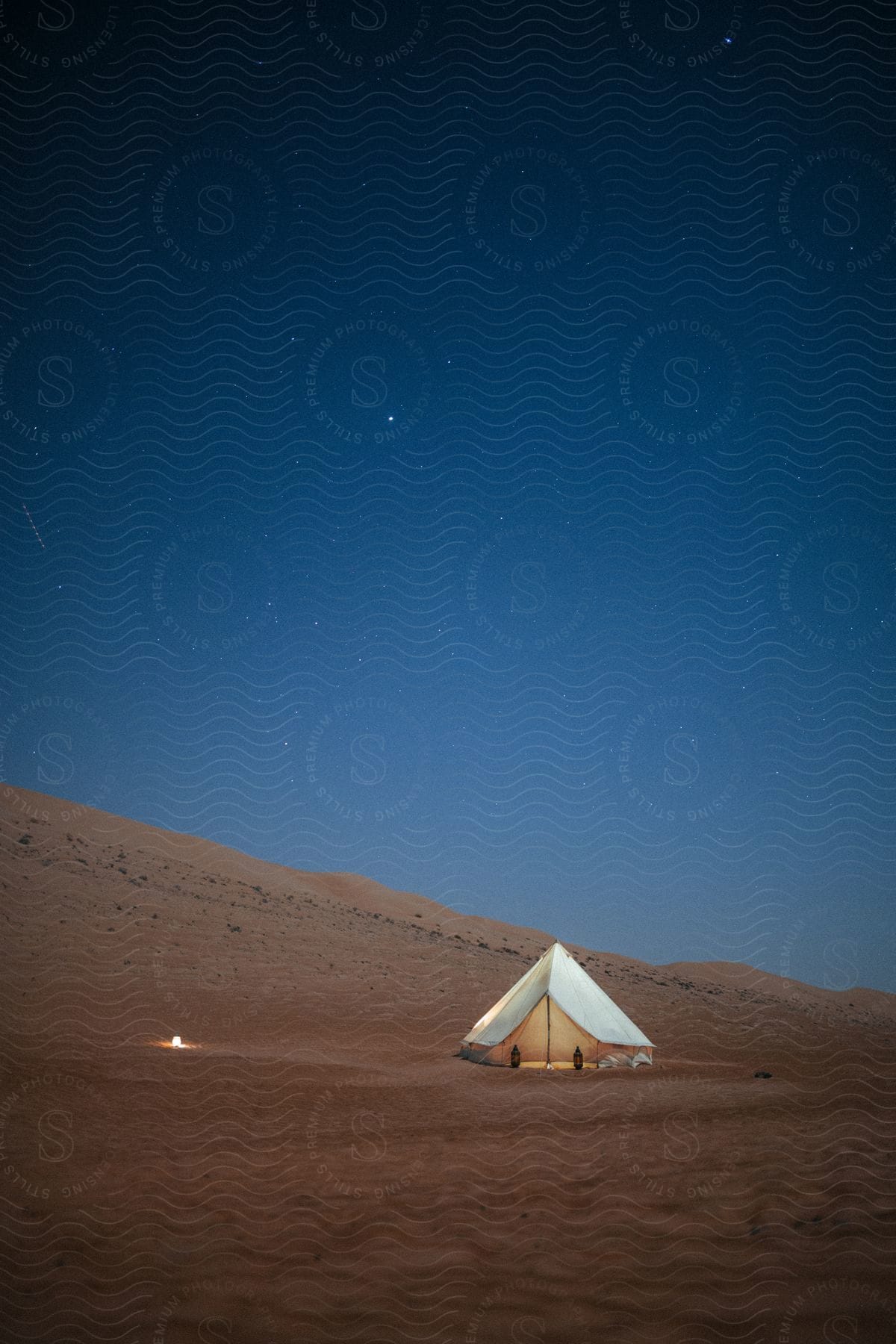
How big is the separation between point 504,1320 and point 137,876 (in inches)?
1052

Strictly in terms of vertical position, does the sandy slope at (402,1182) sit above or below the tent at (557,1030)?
below

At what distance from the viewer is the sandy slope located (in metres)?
5.50

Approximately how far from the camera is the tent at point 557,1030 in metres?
14.6

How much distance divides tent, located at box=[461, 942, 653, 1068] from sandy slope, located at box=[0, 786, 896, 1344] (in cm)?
60

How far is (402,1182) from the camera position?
7.75m

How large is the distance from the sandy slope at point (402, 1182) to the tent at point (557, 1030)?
0.60 m

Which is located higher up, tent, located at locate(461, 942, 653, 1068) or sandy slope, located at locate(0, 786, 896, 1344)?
tent, located at locate(461, 942, 653, 1068)

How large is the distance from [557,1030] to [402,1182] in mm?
7490

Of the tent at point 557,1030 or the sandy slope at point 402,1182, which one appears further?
the tent at point 557,1030

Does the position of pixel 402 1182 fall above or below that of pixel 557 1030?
below

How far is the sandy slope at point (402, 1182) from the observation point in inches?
217

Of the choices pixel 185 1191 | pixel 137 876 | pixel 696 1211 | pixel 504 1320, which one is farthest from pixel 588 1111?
pixel 137 876

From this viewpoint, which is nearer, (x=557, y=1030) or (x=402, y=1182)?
(x=402, y=1182)

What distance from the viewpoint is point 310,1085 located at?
1202cm
